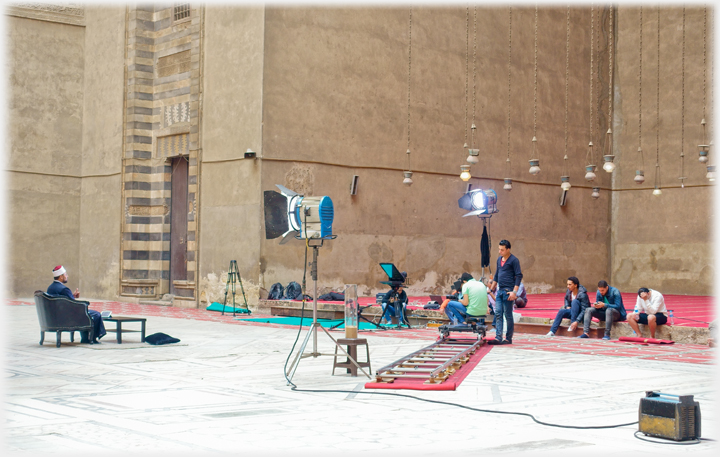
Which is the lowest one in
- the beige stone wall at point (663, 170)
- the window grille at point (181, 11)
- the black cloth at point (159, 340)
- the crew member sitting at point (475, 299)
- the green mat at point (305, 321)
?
the green mat at point (305, 321)

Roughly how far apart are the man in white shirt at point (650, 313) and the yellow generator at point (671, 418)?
21.5 ft

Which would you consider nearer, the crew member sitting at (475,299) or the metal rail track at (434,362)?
the metal rail track at (434,362)

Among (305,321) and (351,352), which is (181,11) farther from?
(351,352)

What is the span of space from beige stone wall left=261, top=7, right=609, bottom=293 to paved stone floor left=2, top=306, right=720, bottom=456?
7762 mm

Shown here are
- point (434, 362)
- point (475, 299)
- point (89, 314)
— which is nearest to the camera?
point (434, 362)

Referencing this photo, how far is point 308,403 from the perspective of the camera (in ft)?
20.1

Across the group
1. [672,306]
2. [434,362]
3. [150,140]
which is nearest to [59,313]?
[434,362]

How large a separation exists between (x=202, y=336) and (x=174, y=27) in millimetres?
10077

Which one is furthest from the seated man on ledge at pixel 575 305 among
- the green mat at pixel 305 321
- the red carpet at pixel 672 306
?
the green mat at pixel 305 321

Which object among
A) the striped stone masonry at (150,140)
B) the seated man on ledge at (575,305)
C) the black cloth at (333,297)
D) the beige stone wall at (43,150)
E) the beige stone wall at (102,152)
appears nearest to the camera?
the seated man on ledge at (575,305)

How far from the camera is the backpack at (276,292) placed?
1672cm

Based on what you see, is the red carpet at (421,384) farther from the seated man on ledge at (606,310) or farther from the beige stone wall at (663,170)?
the beige stone wall at (663,170)

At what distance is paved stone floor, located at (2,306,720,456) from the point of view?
4.66m

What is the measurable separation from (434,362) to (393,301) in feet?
18.3
